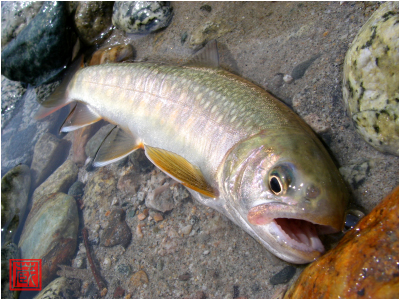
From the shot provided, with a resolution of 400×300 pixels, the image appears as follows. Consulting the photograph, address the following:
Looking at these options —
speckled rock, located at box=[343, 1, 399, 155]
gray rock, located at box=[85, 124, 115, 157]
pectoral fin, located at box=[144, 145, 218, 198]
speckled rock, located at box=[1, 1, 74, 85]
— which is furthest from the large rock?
speckled rock, located at box=[343, 1, 399, 155]

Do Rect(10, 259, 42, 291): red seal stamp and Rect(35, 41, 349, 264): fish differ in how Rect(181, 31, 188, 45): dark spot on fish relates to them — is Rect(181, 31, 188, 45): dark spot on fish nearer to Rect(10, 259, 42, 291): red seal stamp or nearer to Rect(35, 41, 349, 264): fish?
Rect(35, 41, 349, 264): fish

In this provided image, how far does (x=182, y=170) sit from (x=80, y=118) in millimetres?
2143

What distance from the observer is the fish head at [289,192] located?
5.53ft

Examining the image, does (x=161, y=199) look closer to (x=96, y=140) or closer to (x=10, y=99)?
(x=96, y=140)

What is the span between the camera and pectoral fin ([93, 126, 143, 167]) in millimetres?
3074

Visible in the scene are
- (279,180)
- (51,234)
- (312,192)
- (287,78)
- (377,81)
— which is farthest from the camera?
(51,234)

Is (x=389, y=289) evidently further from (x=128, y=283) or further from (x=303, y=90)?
(x=128, y=283)

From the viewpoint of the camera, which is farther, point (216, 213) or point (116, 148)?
point (116, 148)

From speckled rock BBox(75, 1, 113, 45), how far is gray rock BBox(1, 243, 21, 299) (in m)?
3.51

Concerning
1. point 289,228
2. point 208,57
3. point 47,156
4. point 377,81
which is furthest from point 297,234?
point 47,156

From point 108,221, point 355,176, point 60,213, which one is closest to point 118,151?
point 108,221

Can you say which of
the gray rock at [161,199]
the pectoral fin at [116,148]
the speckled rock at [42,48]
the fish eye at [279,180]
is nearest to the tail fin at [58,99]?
the speckled rock at [42,48]

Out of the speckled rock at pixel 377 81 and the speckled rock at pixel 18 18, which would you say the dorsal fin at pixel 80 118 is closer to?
the speckled rock at pixel 18 18

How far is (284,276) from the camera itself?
2166mm
